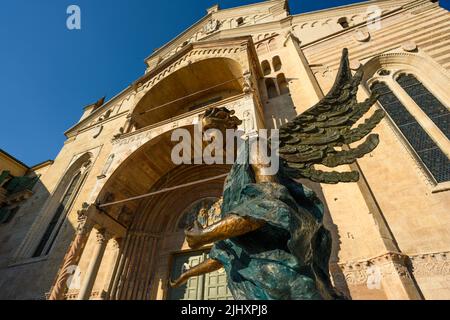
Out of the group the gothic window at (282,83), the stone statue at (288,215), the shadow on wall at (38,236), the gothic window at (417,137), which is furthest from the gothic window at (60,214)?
the gothic window at (417,137)

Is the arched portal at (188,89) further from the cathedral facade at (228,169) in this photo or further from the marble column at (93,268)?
the marble column at (93,268)

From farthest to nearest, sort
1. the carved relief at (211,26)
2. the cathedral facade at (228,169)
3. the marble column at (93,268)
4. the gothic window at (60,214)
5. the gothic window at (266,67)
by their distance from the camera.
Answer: the carved relief at (211,26), the gothic window at (266,67), the gothic window at (60,214), the marble column at (93,268), the cathedral facade at (228,169)

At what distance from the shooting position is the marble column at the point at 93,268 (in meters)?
5.80

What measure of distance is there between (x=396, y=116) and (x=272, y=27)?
9062mm

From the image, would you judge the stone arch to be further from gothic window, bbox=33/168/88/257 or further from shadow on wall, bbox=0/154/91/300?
gothic window, bbox=33/168/88/257

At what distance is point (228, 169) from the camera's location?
7871 millimetres

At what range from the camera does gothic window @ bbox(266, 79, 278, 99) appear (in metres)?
9.36

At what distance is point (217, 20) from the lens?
57.2ft

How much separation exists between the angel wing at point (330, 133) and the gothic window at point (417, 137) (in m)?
3.20

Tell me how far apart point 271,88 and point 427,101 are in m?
5.21

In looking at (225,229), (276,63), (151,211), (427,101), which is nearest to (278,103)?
(276,63)

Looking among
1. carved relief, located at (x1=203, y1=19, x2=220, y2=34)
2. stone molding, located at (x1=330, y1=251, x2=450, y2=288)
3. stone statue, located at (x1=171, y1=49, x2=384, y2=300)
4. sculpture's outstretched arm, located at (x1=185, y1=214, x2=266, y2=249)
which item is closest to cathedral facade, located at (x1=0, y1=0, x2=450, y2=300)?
stone molding, located at (x1=330, y1=251, x2=450, y2=288)

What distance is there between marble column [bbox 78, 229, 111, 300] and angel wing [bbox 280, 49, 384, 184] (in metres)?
6.20
